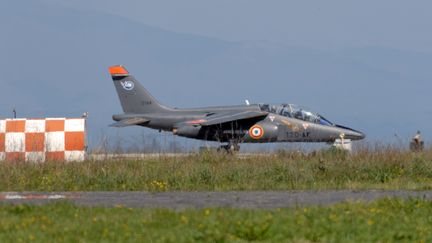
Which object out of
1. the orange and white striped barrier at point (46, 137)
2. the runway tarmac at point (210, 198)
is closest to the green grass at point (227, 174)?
the runway tarmac at point (210, 198)

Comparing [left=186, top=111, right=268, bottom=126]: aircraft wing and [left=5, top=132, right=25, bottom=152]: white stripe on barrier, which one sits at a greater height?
[left=186, top=111, right=268, bottom=126]: aircraft wing

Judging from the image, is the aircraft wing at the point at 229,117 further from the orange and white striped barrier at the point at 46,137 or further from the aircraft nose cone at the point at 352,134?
the orange and white striped barrier at the point at 46,137

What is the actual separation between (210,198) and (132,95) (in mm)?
28932

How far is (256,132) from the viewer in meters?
35.4

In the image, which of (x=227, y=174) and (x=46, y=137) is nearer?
(x=227, y=174)

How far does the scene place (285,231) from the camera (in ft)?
27.7

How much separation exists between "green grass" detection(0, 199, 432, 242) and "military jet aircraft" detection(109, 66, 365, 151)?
72.2ft

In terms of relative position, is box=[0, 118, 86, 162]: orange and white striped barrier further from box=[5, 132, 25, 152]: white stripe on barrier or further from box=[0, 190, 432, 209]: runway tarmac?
box=[0, 190, 432, 209]: runway tarmac

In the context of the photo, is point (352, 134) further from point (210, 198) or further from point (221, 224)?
point (221, 224)

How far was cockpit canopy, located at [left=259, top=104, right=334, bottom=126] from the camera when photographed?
114 ft

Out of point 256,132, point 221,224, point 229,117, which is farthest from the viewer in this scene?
point 229,117

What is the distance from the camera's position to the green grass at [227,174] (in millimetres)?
16344

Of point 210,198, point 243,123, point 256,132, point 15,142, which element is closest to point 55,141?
point 15,142

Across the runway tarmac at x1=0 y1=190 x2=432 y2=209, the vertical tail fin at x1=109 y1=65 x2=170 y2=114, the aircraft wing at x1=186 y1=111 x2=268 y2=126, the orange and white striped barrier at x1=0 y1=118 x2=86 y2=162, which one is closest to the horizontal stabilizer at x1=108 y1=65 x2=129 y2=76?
the vertical tail fin at x1=109 y1=65 x2=170 y2=114
